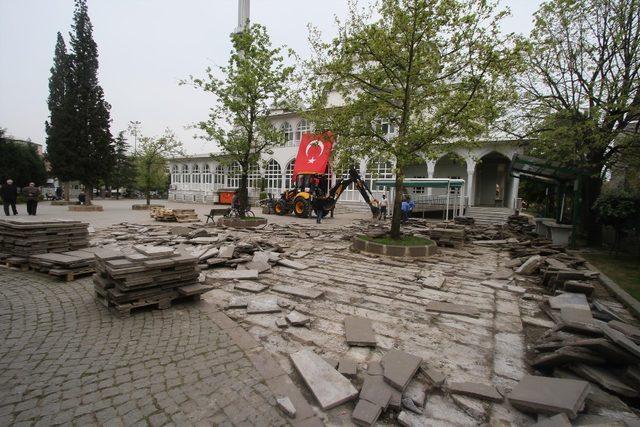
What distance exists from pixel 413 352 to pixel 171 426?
273 cm

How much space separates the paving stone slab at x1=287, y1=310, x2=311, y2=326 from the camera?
444 centimetres

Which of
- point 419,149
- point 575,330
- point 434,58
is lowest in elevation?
point 575,330

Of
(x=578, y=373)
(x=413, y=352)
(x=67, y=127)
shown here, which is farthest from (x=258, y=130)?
(x=67, y=127)

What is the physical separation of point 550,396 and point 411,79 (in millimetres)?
9030

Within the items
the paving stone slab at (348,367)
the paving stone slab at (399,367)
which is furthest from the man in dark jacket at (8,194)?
the paving stone slab at (399,367)

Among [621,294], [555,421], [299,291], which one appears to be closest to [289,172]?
[299,291]

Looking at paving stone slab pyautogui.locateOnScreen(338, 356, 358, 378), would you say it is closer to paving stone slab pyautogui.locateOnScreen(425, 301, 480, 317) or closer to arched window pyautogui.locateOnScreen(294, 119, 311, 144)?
paving stone slab pyautogui.locateOnScreen(425, 301, 480, 317)

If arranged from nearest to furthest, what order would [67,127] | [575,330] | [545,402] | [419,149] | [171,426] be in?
[171,426], [545,402], [575,330], [419,149], [67,127]

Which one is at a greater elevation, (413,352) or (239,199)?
(239,199)

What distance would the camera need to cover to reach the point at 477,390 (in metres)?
3.00

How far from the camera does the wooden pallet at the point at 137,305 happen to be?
450cm

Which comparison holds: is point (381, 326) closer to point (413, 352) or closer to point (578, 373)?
point (413, 352)

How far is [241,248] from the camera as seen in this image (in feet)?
28.7

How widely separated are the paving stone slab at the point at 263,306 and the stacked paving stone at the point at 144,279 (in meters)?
0.89
